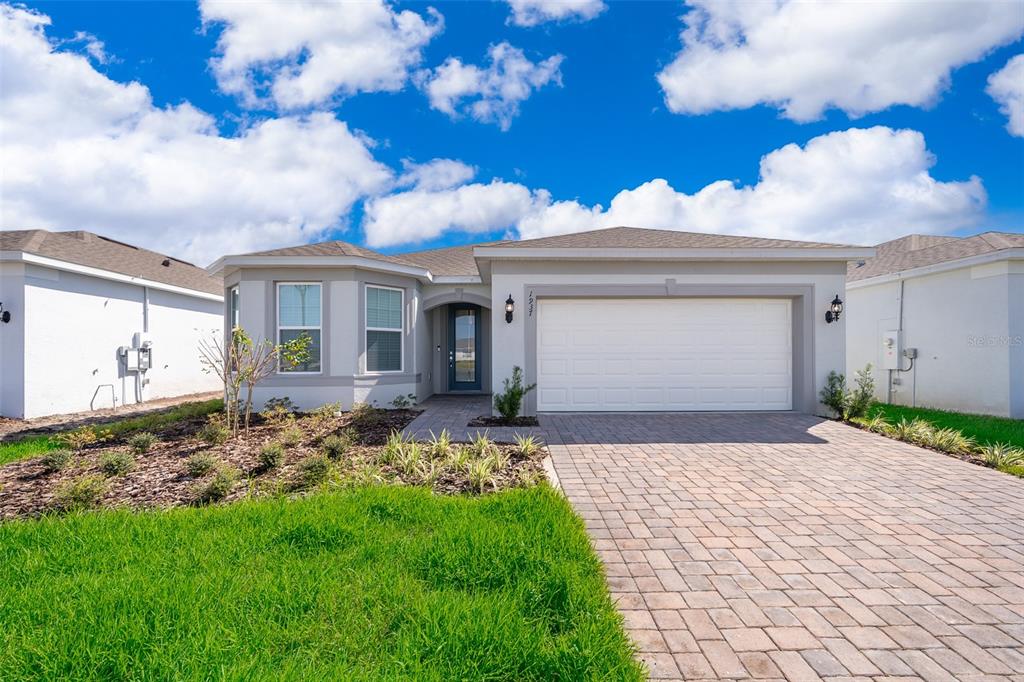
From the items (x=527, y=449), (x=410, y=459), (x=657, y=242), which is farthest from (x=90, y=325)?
(x=657, y=242)

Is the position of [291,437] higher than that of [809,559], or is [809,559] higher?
[291,437]

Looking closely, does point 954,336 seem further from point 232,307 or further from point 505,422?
point 232,307

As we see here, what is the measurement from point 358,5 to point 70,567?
8366mm

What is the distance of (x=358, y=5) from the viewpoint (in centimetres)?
764

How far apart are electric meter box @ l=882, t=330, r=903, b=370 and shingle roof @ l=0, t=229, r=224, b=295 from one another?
16159mm

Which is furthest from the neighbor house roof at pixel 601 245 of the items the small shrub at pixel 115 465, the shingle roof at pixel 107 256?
the small shrub at pixel 115 465

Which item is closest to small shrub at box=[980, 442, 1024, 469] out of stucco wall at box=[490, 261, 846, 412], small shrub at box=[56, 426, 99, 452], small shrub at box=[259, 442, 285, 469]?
stucco wall at box=[490, 261, 846, 412]

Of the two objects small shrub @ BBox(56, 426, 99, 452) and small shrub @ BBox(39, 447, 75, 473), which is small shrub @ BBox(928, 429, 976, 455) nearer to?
small shrub @ BBox(39, 447, 75, 473)

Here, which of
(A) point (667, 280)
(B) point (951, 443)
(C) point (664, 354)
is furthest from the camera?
(C) point (664, 354)

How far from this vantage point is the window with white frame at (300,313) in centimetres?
1002

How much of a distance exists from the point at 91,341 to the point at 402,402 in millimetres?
7401

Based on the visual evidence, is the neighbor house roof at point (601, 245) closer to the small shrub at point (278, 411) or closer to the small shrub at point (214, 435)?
the small shrub at point (278, 411)

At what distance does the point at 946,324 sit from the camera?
10.3 metres

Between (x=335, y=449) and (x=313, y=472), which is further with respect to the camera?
(x=335, y=449)
